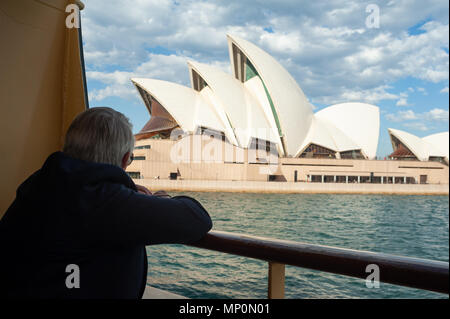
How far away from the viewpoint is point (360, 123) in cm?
2688

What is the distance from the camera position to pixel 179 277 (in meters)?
5.21

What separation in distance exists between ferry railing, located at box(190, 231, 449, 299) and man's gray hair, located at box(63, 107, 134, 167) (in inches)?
13.6

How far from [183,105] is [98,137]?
76.0ft

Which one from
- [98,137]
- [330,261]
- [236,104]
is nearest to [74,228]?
[98,137]

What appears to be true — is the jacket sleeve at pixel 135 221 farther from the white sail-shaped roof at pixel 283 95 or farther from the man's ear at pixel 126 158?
the white sail-shaped roof at pixel 283 95

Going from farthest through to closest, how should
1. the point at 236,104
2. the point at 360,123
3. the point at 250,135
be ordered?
1. the point at 360,123
2. the point at 250,135
3. the point at 236,104

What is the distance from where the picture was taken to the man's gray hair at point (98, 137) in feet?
2.12

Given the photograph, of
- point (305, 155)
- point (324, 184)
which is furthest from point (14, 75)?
point (305, 155)

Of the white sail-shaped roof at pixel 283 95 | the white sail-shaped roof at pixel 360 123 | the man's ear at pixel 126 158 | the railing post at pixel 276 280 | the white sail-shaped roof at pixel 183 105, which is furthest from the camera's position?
the white sail-shaped roof at pixel 360 123

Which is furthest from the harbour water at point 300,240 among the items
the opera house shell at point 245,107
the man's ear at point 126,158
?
the opera house shell at point 245,107

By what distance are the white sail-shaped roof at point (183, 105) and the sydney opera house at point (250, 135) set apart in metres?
0.06

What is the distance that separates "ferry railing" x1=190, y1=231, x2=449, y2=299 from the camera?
61 cm

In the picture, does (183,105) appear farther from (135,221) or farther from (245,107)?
(135,221)

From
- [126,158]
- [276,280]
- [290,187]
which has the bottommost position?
[290,187]
